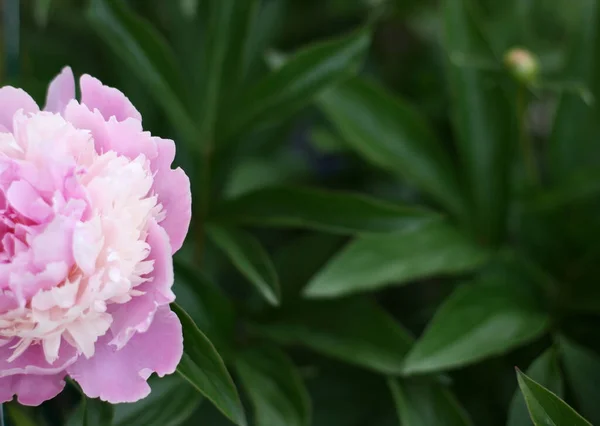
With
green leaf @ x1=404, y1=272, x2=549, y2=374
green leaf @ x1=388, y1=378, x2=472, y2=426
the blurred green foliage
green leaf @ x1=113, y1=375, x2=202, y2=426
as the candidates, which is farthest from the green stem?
green leaf @ x1=113, y1=375, x2=202, y2=426

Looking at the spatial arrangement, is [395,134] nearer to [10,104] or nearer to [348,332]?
[348,332]

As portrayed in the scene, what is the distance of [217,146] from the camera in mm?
570

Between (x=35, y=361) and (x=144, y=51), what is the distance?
30 cm

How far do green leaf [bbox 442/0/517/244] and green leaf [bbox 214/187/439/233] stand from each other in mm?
84

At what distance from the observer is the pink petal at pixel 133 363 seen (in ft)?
0.97

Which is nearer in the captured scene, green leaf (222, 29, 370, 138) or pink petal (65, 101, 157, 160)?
pink petal (65, 101, 157, 160)

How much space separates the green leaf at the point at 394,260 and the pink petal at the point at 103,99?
0.21 meters

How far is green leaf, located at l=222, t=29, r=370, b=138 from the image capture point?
0.52 m

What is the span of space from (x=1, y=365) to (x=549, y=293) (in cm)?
42

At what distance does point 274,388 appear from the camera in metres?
0.49

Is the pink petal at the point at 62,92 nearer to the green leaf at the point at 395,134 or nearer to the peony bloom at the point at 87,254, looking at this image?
the peony bloom at the point at 87,254

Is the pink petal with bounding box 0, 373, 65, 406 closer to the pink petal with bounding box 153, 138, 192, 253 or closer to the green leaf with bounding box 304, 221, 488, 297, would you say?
the pink petal with bounding box 153, 138, 192, 253

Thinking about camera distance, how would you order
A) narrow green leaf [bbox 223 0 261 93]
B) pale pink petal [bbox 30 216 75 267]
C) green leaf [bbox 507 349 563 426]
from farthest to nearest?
narrow green leaf [bbox 223 0 261 93] < green leaf [bbox 507 349 563 426] < pale pink petal [bbox 30 216 75 267]

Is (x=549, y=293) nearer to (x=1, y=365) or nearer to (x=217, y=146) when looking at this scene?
(x=217, y=146)
